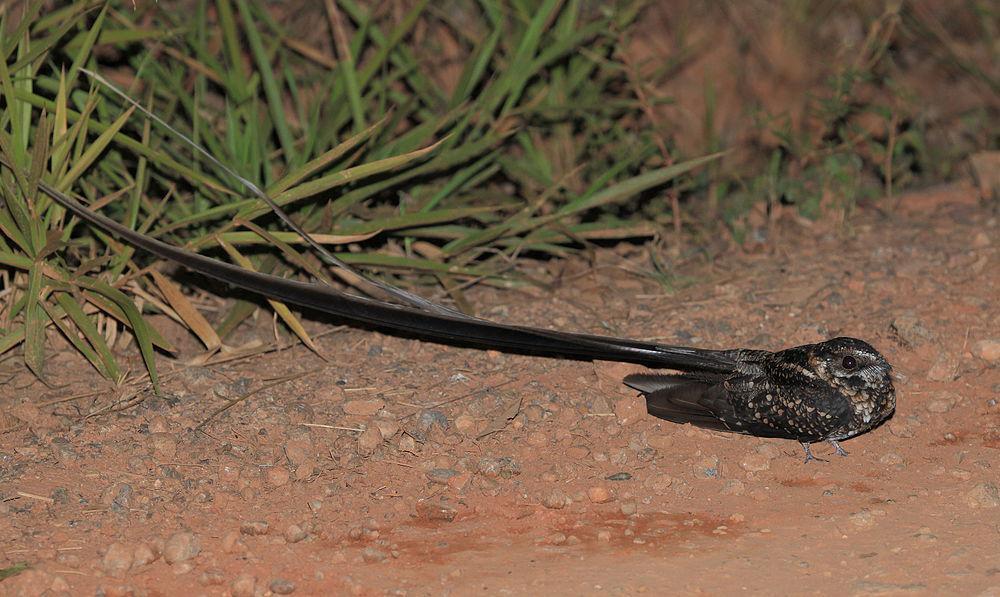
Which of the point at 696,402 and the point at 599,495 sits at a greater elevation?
the point at 696,402

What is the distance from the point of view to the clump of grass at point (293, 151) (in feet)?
11.1

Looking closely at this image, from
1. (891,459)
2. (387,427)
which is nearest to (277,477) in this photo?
(387,427)

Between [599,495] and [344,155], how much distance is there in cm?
165

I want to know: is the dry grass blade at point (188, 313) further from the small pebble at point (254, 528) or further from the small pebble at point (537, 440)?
the small pebble at point (537, 440)

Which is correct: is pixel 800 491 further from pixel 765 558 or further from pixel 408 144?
pixel 408 144

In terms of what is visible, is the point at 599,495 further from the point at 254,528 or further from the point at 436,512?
the point at 254,528

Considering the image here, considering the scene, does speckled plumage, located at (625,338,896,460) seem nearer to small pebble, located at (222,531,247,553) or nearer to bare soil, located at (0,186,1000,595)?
bare soil, located at (0,186,1000,595)

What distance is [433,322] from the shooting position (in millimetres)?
3131

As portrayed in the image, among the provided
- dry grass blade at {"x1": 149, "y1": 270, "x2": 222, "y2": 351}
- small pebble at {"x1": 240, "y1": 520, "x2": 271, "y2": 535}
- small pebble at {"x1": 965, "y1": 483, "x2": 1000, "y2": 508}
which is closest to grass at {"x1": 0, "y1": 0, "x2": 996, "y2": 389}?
dry grass blade at {"x1": 149, "y1": 270, "x2": 222, "y2": 351}

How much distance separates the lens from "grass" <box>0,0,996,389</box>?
11.1ft

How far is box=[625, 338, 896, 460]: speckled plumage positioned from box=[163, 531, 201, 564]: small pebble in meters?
1.27

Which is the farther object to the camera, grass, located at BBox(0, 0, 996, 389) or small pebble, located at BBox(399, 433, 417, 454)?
grass, located at BBox(0, 0, 996, 389)

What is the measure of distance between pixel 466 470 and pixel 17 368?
4.57 ft

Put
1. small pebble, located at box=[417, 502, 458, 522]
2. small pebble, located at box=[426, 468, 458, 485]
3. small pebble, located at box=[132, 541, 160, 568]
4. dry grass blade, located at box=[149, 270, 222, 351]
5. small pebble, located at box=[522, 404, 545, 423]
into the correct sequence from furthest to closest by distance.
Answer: dry grass blade, located at box=[149, 270, 222, 351] → small pebble, located at box=[522, 404, 545, 423] → small pebble, located at box=[426, 468, 458, 485] → small pebble, located at box=[417, 502, 458, 522] → small pebble, located at box=[132, 541, 160, 568]
